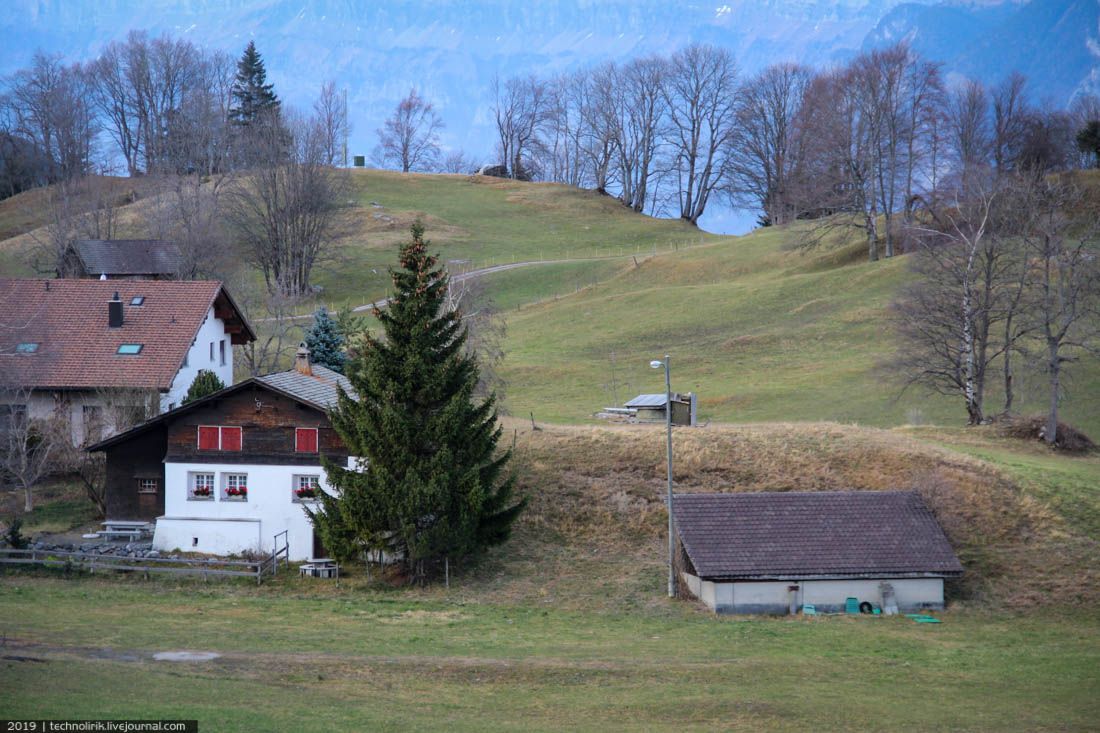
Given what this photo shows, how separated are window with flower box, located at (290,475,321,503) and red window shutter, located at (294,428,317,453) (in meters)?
0.92

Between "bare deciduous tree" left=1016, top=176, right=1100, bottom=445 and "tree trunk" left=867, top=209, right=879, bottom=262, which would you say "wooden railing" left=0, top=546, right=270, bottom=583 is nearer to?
"bare deciduous tree" left=1016, top=176, right=1100, bottom=445

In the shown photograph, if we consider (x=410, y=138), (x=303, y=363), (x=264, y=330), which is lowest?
(x=303, y=363)

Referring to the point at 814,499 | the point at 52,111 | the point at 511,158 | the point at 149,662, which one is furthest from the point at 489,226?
the point at 149,662

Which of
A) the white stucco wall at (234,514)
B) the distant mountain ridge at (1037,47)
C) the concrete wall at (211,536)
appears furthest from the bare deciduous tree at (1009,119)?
the concrete wall at (211,536)

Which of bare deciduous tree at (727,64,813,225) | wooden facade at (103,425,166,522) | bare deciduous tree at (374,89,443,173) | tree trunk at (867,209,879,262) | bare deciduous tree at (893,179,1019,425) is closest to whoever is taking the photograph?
wooden facade at (103,425,166,522)

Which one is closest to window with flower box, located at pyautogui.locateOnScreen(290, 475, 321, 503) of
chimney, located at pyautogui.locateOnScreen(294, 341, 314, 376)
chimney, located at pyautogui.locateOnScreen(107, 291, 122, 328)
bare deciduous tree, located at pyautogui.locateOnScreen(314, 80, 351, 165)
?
chimney, located at pyautogui.locateOnScreen(294, 341, 314, 376)

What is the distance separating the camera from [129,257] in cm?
6906

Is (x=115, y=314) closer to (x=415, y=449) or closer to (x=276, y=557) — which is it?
(x=276, y=557)

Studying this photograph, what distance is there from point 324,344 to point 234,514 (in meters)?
17.8

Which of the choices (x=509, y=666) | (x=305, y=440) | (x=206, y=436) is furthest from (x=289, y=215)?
(x=509, y=666)

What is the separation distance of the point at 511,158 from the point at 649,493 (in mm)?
109129

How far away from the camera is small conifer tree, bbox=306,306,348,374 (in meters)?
54.2

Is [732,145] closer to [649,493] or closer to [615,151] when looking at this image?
[615,151]

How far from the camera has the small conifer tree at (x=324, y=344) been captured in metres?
54.2
